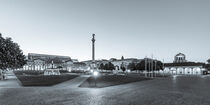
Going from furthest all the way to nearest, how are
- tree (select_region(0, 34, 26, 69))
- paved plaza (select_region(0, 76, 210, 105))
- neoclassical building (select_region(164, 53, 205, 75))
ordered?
neoclassical building (select_region(164, 53, 205, 75)) → tree (select_region(0, 34, 26, 69)) → paved plaza (select_region(0, 76, 210, 105))

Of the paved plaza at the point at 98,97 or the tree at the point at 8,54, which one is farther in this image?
the tree at the point at 8,54

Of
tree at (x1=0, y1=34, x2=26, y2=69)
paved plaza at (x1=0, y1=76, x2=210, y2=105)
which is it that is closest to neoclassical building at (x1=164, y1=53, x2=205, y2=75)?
tree at (x1=0, y1=34, x2=26, y2=69)

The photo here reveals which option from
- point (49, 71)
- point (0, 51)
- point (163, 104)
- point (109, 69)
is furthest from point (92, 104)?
point (109, 69)

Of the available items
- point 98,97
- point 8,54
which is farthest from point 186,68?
point 98,97

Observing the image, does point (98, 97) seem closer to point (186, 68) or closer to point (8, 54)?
point (8, 54)

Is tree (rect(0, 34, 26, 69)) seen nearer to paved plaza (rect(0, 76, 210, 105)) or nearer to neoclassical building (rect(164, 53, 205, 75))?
paved plaza (rect(0, 76, 210, 105))

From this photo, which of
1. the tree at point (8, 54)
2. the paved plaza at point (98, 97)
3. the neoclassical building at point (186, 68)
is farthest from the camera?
the neoclassical building at point (186, 68)

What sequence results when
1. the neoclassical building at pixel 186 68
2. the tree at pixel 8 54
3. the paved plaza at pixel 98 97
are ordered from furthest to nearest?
1. the neoclassical building at pixel 186 68
2. the tree at pixel 8 54
3. the paved plaza at pixel 98 97

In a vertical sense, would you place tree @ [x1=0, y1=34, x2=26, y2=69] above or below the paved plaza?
above

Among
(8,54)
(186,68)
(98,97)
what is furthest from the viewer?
(186,68)

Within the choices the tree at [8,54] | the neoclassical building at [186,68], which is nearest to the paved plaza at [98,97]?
the tree at [8,54]

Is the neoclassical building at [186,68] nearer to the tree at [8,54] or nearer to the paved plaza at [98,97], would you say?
the tree at [8,54]

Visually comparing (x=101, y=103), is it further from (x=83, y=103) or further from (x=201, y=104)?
(x=201, y=104)

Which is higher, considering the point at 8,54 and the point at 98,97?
the point at 8,54
